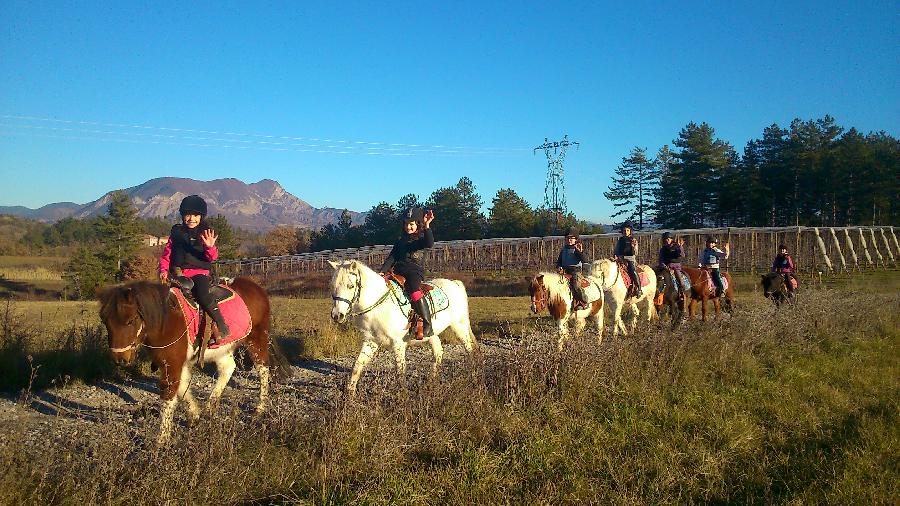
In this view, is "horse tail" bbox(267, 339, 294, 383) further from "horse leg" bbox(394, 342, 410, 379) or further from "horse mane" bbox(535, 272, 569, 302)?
"horse mane" bbox(535, 272, 569, 302)

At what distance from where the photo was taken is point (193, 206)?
662 centimetres

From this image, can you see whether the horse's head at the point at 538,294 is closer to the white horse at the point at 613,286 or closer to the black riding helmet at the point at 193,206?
the white horse at the point at 613,286

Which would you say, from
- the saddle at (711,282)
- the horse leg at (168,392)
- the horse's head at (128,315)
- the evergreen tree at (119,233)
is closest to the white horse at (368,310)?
the horse leg at (168,392)

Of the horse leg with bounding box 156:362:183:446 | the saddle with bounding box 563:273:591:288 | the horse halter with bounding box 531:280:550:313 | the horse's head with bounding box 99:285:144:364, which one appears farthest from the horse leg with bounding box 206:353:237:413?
the saddle with bounding box 563:273:591:288

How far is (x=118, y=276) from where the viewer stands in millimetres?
37875

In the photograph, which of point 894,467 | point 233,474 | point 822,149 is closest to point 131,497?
point 233,474

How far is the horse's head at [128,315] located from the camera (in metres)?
5.15

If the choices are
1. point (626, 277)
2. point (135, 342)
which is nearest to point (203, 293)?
point (135, 342)


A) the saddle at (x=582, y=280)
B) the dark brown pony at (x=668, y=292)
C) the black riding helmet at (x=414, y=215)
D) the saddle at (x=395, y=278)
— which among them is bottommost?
the dark brown pony at (x=668, y=292)

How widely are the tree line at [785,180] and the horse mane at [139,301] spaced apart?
5244 centimetres

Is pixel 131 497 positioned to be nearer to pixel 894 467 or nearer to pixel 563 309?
pixel 894 467

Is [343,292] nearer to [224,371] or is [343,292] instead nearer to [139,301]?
[224,371]

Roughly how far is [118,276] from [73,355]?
34006mm

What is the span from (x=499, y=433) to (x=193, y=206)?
4.48 meters
